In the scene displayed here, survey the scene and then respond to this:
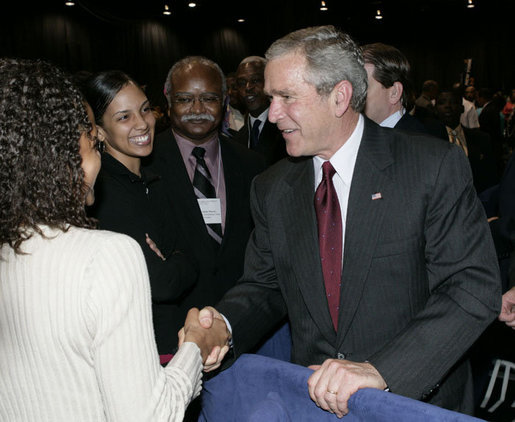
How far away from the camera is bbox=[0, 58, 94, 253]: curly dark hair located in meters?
1.15

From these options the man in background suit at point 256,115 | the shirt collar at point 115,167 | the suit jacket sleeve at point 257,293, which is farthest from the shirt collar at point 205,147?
the man in background suit at point 256,115

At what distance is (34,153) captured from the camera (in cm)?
116

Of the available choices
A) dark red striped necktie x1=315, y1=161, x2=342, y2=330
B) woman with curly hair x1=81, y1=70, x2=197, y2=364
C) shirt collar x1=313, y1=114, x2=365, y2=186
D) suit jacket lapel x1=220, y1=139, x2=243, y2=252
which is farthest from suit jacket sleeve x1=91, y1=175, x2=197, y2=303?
shirt collar x1=313, y1=114, x2=365, y2=186

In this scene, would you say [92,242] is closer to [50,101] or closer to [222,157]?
[50,101]

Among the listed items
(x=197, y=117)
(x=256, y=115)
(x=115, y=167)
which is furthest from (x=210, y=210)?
(x=256, y=115)

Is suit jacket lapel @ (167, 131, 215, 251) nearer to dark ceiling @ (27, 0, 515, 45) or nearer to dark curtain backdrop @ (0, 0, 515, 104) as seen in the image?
dark curtain backdrop @ (0, 0, 515, 104)

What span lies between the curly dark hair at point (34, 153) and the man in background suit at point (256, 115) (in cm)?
312

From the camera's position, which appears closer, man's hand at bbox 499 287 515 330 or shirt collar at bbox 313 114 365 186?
shirt collar at bbox 313 114 365 186

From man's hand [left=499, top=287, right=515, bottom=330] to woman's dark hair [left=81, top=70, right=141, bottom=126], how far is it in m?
1.95

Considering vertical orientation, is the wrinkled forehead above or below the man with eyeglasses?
above

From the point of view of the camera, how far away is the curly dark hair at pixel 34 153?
115 cm

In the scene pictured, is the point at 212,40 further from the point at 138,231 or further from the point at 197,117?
the point at 138,231

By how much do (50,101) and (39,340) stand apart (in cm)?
54

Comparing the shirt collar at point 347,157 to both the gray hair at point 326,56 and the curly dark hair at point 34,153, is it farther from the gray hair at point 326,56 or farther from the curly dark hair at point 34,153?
the curly dark hair at point 34,153
